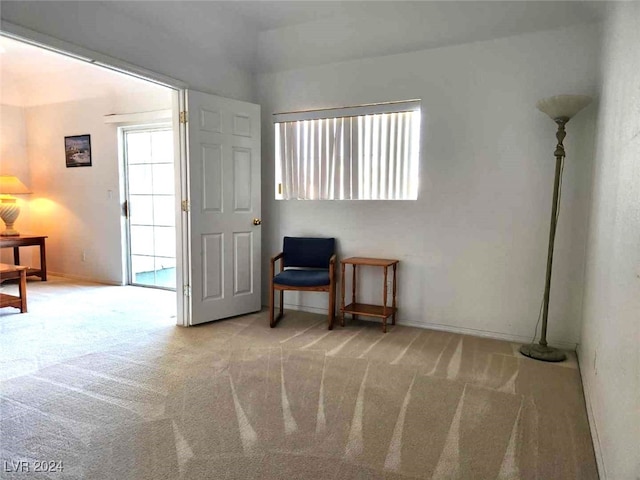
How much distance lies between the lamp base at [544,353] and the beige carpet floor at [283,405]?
10 centimetres

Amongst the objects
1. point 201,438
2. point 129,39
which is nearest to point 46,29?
point 129,39

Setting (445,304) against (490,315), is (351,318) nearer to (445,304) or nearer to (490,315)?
(445,304)

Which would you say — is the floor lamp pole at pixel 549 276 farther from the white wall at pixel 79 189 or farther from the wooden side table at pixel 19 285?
the wooden side table at pixel 19 285

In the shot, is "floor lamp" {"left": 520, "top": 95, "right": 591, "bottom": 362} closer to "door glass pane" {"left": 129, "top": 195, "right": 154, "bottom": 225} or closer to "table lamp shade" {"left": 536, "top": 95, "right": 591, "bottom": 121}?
"table lamp shade" {"left": 536, "top": 95, "right": 591, "bottom": 121}

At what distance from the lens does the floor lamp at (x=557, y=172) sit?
2748mm

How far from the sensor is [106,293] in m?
4.98

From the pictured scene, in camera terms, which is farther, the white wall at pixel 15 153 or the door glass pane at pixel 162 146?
the white wall at pixel 15 153

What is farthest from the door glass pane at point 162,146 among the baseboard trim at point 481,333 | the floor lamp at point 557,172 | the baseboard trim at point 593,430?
the baseboard trim at point 593,430

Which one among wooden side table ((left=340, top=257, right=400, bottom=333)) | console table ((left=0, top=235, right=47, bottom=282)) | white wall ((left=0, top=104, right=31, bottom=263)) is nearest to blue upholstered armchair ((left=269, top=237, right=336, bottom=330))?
wooden side table ((left=340, top=257, right=400, bottom=333))

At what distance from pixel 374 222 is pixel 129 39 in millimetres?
2439

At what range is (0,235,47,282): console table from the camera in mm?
5156

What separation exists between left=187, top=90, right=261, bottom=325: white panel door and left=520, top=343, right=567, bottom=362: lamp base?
2442 millimetres

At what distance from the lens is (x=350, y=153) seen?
3.94 metres

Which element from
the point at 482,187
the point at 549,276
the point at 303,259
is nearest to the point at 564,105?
the point at 482,187
